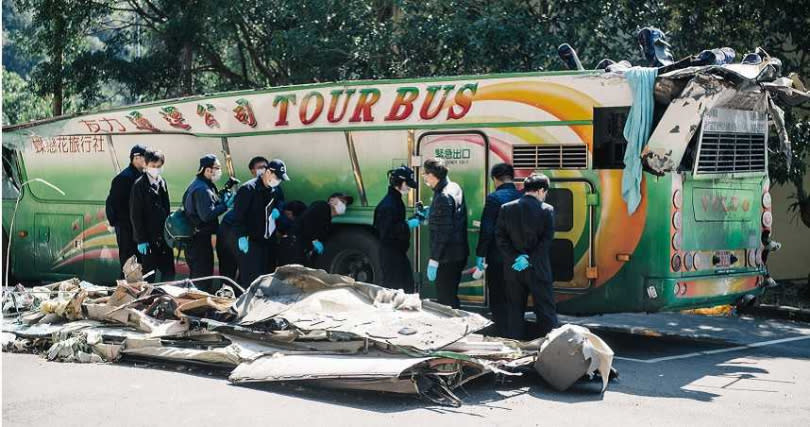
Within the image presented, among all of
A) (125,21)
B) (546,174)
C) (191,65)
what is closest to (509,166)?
(546,174)

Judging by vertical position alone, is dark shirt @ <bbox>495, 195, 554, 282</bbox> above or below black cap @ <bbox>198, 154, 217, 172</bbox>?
below

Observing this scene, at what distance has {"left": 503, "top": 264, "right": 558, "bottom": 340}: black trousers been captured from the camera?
32.3 feet

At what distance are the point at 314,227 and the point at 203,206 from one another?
1.23 m

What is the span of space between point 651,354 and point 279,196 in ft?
14.0

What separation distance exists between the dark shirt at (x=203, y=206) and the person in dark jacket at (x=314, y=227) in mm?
851

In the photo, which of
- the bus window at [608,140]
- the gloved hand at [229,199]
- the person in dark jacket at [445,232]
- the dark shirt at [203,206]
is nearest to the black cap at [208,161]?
the dark shirt at [203,206]

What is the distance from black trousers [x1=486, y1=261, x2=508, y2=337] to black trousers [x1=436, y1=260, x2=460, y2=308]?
299mm

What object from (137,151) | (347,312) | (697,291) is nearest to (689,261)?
(697,291)

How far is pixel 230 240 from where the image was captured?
12016 mm

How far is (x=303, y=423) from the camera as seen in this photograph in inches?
279

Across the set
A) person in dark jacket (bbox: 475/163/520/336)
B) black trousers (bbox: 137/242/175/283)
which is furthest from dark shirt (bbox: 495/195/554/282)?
black trousers (bbox: 137/242/175/283)

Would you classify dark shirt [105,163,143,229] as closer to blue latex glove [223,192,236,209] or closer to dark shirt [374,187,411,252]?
→ blue latex glove [223,192,236,209]

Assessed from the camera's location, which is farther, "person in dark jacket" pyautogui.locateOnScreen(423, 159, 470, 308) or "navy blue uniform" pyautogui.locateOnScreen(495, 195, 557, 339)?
"person in dark jacket" pyautogui.locateOnScreen(423, 159, 470, 308)

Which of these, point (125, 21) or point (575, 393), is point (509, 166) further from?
point (125, 21)
